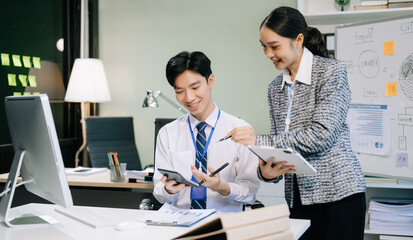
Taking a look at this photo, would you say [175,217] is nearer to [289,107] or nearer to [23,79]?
[289,107]

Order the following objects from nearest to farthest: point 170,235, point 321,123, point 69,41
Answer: point 170,235 → point 321,123 → point 69,41

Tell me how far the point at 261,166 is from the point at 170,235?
0.46 metres

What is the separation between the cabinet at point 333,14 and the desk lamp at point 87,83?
6.55 ft

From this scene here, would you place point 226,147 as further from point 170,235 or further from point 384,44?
point 384,44

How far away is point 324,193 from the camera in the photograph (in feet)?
5.38

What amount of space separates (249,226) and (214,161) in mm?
938

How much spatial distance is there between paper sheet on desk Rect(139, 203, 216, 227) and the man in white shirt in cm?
18

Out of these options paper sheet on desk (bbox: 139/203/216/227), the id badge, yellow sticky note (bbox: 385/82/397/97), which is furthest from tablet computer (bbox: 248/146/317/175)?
yellow sticky note (bbox: 385/82/397/97)

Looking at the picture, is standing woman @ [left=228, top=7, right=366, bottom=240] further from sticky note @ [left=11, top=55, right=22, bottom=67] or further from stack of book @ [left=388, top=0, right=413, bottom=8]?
sticky note @ [left=11, top=55, right=22, bottom=67]

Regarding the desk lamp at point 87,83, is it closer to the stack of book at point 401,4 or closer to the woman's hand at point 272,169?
the stack of book at point 401,4

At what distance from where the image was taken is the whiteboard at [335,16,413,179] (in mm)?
2713

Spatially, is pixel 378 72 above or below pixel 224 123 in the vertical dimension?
above

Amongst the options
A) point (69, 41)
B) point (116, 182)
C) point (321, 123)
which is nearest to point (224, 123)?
point (321, 123)

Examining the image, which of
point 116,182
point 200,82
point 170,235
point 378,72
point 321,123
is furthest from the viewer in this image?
point 378,72
